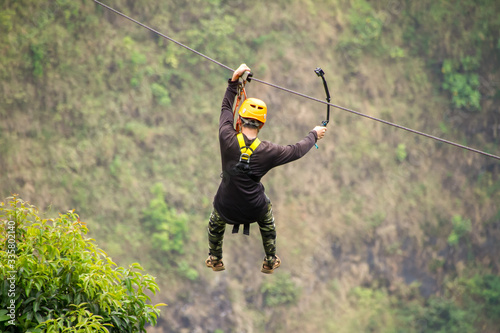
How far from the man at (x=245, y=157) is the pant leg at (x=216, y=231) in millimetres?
17

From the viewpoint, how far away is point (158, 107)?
62.6 feet

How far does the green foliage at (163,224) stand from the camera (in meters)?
18.1

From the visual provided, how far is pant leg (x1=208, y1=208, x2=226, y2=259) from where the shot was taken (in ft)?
22.4

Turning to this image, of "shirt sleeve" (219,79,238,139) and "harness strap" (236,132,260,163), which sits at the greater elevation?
"shirt sleeve" (219,79,238,139)

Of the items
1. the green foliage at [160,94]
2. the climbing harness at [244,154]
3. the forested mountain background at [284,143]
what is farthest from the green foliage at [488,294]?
the climbing harness at [244,154]

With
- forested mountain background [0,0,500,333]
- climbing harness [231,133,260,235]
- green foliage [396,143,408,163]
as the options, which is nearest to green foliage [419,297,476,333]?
forested mountain background [0,0,500,333]

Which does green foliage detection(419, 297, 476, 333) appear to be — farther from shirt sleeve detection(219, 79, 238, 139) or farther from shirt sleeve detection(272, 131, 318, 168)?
shirt sleeve detection(219, 79, 238, 139)

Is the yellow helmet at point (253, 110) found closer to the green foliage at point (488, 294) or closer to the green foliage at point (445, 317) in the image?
the green foliage at point (445, 317)

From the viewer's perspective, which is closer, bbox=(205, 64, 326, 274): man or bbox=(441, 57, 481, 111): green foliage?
bbox=(205, 64, 326, 274): man

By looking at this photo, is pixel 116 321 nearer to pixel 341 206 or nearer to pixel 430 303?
pixel 341 206

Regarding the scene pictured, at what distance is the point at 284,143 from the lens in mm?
19594

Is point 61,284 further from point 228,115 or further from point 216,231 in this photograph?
point 228,115

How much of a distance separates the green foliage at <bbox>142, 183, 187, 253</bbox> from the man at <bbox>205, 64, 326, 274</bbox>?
11.6m

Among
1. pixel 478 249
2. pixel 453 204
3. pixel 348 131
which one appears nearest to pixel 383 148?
pixel 348 131
